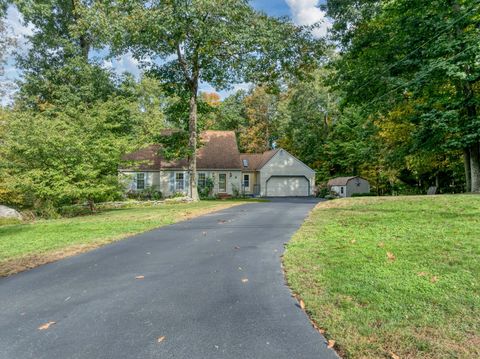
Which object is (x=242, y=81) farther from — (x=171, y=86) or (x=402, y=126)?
(x=402, y=126)

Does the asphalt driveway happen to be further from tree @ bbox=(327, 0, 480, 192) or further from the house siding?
the house siding

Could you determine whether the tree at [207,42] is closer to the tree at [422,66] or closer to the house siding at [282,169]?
the tree at [422,66]

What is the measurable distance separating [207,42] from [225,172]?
14.7m

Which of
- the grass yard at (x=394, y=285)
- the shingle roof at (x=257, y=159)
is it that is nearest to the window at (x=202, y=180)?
the shingle roof at (x=257, y=159)

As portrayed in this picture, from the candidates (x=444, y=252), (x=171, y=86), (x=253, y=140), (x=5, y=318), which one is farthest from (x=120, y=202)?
(x=253, y=140)

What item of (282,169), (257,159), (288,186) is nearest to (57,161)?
(282,169)

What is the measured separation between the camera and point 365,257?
5.59 m

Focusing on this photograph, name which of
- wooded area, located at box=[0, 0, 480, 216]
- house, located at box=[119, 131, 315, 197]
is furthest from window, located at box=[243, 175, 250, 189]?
wooded area, located at box=[0, 0, 480, 216]

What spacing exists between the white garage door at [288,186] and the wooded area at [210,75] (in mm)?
8670

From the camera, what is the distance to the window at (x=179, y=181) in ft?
98.9

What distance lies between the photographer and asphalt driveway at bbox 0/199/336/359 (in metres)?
3.09

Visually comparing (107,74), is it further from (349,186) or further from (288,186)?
(349,186)

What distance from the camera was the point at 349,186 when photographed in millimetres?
32781

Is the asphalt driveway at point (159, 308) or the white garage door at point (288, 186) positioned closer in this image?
the asphalt driveway at point (159, 308)
